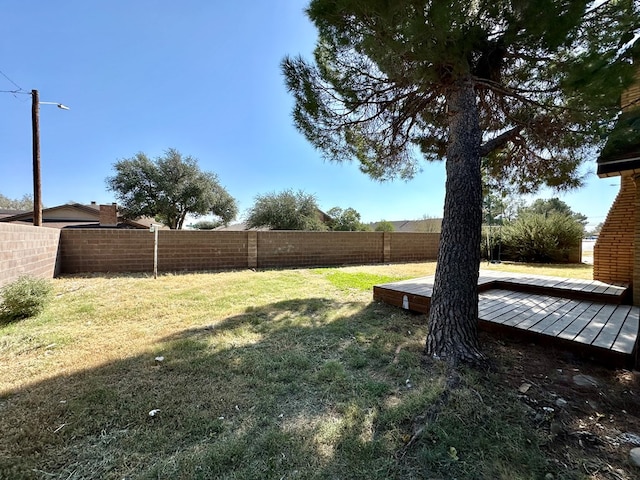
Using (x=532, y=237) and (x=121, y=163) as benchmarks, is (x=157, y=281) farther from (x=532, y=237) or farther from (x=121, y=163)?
(x=121, y=163)

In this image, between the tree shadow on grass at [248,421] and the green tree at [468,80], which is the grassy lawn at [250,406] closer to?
the tree shadow on grass at [248,421]

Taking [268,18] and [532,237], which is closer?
[268,18]

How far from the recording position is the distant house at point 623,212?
3021mm

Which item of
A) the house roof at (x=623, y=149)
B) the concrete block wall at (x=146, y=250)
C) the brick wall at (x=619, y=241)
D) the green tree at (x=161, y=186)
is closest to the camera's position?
the house roof at (x=623, y=149)

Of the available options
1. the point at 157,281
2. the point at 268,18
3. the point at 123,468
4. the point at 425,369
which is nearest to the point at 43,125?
the point at 157,281

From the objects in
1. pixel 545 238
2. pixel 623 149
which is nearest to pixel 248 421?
pixel 623 149

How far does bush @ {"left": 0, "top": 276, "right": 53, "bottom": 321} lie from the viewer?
12.0 ft

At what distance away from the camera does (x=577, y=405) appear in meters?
2.00

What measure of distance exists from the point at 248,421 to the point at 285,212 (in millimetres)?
16843

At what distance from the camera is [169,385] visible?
2.19m

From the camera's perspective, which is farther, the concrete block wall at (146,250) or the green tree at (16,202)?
the green tree at (16,202)

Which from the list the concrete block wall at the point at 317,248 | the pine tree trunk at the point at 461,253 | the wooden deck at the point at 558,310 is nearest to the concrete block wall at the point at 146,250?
the concrete block wall at the point at 317,248

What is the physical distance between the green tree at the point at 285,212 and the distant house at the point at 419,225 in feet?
28.7

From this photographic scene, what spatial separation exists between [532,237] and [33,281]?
52.2 feet
